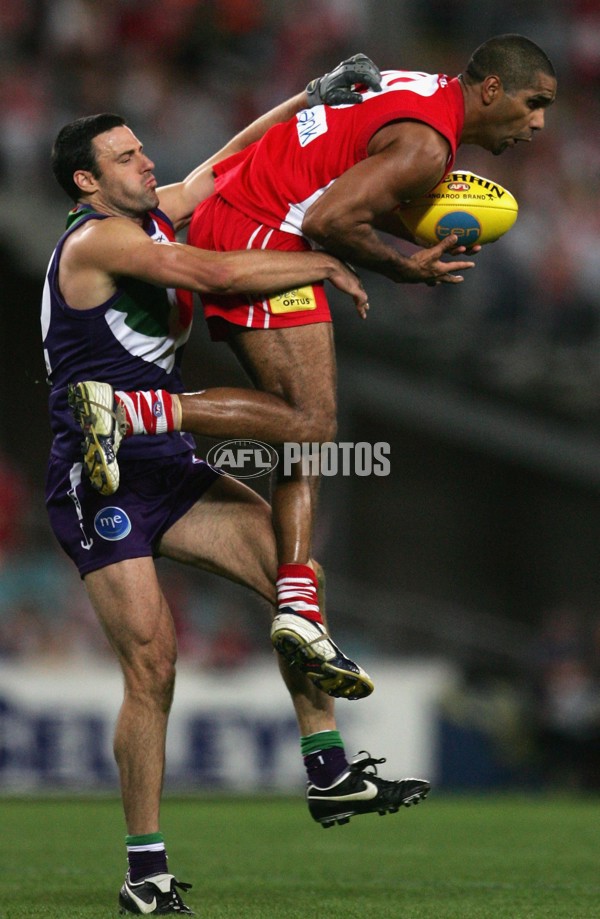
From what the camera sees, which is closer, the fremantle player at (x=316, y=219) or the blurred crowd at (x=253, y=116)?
the fremantle player at (x=316, y=219)

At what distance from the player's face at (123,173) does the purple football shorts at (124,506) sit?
986 millimetres

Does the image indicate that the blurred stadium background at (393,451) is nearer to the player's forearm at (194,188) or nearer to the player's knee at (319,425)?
the player's forearm at (194,188)

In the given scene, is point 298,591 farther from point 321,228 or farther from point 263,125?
point 263,125

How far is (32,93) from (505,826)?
7.80 m

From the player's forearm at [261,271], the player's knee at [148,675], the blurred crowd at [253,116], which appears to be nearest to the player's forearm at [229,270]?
the player's forearm at [261,271]

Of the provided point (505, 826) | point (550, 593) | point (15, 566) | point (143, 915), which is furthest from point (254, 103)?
point (143, 915)

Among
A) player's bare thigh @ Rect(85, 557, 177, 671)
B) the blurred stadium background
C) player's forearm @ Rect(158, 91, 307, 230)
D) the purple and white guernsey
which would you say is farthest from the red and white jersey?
the blurred stadium background

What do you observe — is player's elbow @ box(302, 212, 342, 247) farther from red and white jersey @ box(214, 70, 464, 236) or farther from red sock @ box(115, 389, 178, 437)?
red sock @ box(115, 389, 178, 437)

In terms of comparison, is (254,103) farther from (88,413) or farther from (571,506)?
(88,413)

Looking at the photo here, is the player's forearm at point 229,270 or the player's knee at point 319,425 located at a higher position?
the player's forearm at point 229,270

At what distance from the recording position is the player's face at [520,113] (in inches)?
234

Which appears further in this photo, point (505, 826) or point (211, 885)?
point (505, 826)

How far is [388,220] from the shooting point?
6180 mm

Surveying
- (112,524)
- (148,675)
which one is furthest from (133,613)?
(112,524)
